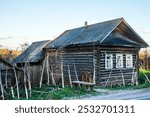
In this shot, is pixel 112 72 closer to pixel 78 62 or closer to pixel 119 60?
pixel 119 60

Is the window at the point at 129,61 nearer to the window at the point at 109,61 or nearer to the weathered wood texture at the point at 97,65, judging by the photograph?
the weathered wood texture at the point at 97,65

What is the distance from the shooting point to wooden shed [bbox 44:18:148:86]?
2120 centimetres

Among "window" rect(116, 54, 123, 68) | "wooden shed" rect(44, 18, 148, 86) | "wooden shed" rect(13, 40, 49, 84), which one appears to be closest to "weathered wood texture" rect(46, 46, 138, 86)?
"wooden shed" rect(44, 18, 148, 86)

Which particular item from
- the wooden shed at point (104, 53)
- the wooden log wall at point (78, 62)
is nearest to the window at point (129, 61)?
the wooden shed at point (104, 53)

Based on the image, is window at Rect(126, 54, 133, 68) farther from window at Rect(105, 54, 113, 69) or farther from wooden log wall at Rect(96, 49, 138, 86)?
window at Rect(105, 54, 113, 69)

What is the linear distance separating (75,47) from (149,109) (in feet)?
43.7

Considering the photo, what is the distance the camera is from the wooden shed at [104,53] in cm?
2120

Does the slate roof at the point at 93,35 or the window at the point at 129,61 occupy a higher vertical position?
the slate roof at the point at 93,35

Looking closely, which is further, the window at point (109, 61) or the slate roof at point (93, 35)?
the window at point (109, 61)

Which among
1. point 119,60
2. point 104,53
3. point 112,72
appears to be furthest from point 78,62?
point 119,60

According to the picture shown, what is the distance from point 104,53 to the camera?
21672 mm

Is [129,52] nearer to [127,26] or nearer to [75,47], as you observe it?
[127,26]

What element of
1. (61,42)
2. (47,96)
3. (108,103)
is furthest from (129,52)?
(108,103)

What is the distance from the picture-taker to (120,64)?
22922 millimetres
